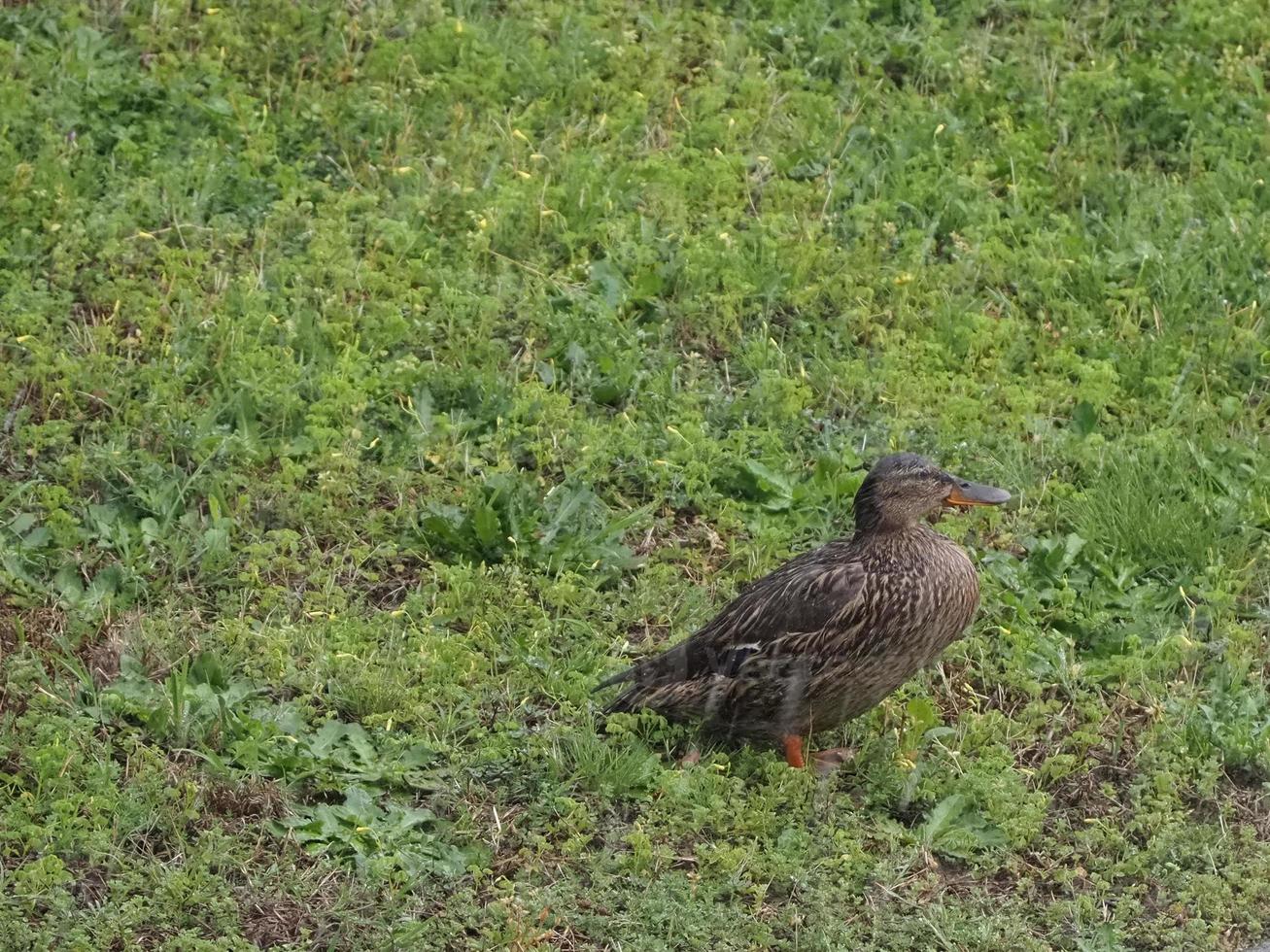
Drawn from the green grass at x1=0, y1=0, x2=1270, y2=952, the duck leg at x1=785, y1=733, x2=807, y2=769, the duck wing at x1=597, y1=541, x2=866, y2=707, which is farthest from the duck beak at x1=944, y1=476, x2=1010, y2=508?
the duck leg at x1=785, y1=733, x2=807, y2=769

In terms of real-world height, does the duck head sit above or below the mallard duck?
above

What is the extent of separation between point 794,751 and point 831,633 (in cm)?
43

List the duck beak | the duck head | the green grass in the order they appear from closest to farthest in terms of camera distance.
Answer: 1. the green grass
2. the duck head
3. the duck beak

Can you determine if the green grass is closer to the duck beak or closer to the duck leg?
the duck leg

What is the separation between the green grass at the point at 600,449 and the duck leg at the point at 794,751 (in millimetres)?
121

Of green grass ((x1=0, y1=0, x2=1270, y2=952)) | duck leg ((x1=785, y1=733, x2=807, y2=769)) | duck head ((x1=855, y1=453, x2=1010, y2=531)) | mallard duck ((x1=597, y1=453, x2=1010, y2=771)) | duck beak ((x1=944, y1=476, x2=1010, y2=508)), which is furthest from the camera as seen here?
duck beak ((x1=944, y1=476, x2=1010, y2=508))

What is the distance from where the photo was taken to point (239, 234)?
8.34m

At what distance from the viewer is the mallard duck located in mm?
6145

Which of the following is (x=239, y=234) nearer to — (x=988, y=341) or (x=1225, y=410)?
(x=988, y=341)

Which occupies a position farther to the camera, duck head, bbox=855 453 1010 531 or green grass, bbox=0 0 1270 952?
duck head, bbox=855 453 1010 531

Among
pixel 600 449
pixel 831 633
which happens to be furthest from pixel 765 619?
pixel 600 449

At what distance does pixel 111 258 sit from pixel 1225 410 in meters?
4.70

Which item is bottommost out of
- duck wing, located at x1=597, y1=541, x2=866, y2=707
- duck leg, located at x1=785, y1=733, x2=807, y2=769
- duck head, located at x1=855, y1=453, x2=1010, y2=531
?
duck leg, located at x1=785, y1=733, x2=807, y2=769

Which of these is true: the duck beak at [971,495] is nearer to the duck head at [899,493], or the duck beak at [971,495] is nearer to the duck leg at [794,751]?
the duck head at [899,493]
